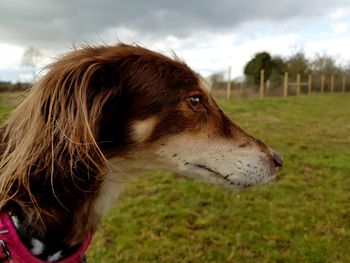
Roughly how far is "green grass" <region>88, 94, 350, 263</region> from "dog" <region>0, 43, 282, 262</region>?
840mm

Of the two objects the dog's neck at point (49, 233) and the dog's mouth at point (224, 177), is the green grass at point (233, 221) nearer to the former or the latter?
the dog's mouth at point (224, 177)

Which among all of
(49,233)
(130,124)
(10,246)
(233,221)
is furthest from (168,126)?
(233,221)

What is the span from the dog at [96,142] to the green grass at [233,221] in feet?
2.76

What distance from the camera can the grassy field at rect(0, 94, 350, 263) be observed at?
15.0 ft

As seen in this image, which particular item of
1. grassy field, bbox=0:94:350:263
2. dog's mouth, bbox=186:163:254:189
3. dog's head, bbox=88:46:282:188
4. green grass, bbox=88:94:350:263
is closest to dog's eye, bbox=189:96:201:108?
dog's head, bbox=88:46:282:188

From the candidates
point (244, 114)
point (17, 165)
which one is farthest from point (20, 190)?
point (244, 114)

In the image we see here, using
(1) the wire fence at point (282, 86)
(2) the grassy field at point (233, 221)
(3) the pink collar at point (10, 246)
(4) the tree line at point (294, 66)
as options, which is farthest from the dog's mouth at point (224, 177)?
(4) the tree line at point (294, 66)

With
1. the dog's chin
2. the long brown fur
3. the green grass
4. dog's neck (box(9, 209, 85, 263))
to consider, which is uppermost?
the long brown fur

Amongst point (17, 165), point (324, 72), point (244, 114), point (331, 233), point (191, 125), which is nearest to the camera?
point (17, 165)

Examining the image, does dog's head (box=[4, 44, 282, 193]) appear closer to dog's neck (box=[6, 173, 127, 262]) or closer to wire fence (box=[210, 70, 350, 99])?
dog's neck (box=[6, 173, 127, 262])

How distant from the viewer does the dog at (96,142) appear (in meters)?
2.19

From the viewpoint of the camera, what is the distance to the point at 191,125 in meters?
2.61

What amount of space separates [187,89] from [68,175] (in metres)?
0.85

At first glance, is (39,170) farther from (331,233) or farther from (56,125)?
(331,233)
